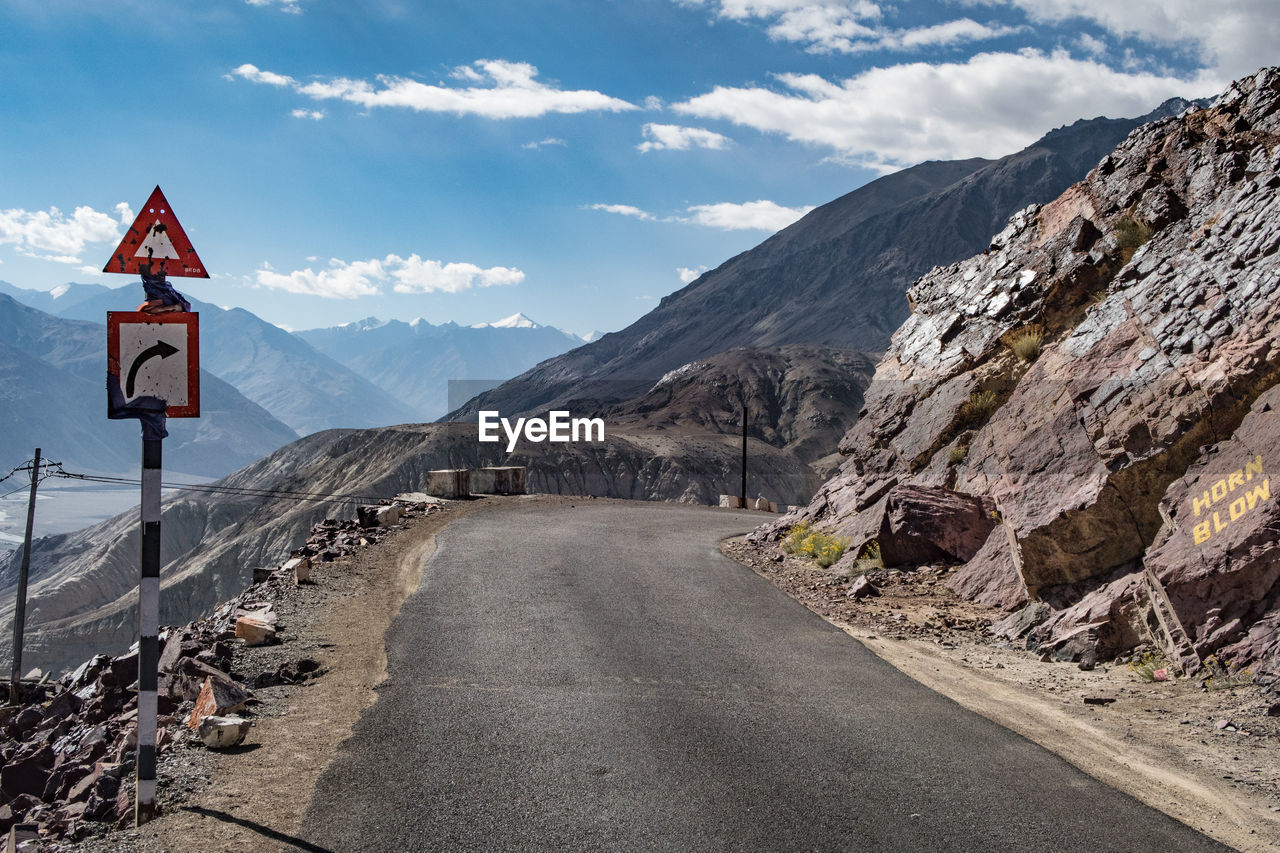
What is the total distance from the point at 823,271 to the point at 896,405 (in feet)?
612

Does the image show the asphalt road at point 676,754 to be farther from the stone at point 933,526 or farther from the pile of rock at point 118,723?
the stone at point 933,526

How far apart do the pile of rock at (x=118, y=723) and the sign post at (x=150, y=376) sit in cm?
70

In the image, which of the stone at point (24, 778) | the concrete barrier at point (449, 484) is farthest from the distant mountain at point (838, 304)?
the stone at point (24, 778)

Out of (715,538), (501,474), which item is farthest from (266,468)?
(715,538)

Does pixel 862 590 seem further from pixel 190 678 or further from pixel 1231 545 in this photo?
pixel 190 678

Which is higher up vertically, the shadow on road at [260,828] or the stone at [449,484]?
the stone at [449,484]

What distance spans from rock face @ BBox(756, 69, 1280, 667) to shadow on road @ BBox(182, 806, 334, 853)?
7695 millimetres

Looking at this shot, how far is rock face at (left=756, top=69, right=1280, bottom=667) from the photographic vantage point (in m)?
9.10

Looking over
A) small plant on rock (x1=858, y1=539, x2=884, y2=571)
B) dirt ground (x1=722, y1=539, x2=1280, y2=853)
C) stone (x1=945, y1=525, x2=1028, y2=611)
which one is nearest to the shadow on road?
dirt ground (x1=722, y1=539, x2=1280, y2=853)

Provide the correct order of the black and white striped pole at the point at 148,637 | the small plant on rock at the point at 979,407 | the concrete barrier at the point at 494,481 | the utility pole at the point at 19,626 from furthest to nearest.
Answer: the concrete barrier at the point at 494,481 → the utility pole at the point at 19,626 → the small plant on rock at the point at 979,407 → the black and white striped pole at the point at 148,637

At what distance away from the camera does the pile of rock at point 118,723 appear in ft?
Answer: 20.2

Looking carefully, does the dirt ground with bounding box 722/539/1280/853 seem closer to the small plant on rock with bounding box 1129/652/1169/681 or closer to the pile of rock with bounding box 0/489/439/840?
the small plant on rock with bounding box 1129/652/1169/681

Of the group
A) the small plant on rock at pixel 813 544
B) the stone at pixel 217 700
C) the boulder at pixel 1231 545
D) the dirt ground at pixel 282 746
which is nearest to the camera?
the dirt ground at pixel 282 746

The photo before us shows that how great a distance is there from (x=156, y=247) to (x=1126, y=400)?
10.6m
